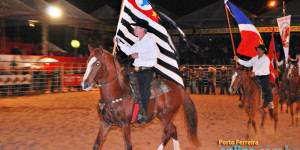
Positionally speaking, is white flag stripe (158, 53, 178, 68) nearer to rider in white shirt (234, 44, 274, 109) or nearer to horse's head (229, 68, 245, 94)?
horse's head (229, 68, 245, 94)

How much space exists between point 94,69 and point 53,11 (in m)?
14.5

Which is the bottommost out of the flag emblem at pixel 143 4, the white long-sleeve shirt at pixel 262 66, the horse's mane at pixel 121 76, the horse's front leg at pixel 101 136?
the horse's front leg at pixel 101 136

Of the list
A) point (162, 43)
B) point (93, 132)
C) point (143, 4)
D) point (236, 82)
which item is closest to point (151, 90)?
point (162, 43)

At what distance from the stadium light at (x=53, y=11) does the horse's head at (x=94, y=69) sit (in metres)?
14.2

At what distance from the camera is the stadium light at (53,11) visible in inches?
651

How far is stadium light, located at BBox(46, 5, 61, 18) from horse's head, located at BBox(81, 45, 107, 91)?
1421 centimetres

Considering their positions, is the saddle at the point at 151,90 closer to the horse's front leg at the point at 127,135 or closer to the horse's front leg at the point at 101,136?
the horse's front leg at the point at 127,135

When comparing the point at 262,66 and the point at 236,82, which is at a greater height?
the point at 262,66

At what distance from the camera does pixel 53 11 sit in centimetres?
1658

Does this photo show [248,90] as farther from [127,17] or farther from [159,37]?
[127,17]

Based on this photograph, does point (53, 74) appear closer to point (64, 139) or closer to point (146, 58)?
point (64, 139)

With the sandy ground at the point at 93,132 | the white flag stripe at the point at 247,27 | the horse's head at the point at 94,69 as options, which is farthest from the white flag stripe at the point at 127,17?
the white flag stripe at the point at 247,27

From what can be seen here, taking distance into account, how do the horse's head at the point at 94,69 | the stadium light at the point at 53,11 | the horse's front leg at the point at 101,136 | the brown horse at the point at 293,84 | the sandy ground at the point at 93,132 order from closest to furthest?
the horse's head at the point at 94,69 < the horse's front leg at the point at 101,136 < the sandy ground at the point at 93,132 < the brown horse at the point at 293,84 < the stadium light at the point at 53,11

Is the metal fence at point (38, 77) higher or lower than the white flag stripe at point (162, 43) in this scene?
lower
